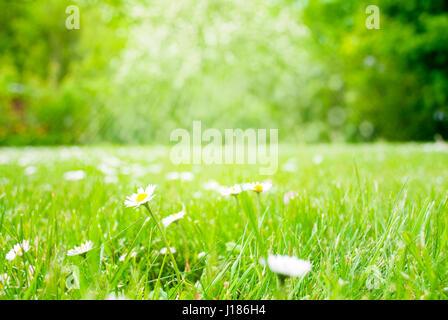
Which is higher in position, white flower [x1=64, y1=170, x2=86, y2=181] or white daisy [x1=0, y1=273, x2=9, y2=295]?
white flower [x1=64, y1=170, x2=86, y2=181]

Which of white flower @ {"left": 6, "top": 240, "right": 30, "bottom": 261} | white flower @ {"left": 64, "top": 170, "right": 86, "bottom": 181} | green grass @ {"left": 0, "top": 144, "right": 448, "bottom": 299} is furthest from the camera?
white flower @ {"left": 64, "top": 170, "right": 86, "bottom": 181}

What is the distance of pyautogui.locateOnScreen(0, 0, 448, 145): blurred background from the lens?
7848 mm

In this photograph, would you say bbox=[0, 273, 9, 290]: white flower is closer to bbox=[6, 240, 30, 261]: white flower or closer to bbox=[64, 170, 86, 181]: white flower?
bbox=[6, 240, 30, 261]: white flower

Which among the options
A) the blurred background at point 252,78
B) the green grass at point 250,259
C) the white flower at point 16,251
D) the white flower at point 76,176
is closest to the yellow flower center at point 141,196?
the green grass at point 250,259

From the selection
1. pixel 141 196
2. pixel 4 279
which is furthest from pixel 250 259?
pixel 4 279

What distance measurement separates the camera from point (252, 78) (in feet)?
28.9

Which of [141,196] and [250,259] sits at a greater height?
[141,196]

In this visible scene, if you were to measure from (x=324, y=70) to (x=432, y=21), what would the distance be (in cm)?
390

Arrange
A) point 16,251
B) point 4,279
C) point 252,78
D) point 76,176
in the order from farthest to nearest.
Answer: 1. point 252,78
2. point 76,176
3. point 16,251
4. point 4,279

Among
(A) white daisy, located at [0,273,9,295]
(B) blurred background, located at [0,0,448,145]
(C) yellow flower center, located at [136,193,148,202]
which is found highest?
(B) blurred background, located at [0,0,448,145]

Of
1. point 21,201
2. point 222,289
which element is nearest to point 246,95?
point 21,201

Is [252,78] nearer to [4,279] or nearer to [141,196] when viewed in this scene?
[141,196]

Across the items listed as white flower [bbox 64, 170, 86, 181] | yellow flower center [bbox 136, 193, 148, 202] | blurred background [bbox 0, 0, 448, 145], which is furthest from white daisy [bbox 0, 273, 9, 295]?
blurred background [bbox 0, 0, 448, 145]

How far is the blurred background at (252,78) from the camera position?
7.85 metres
